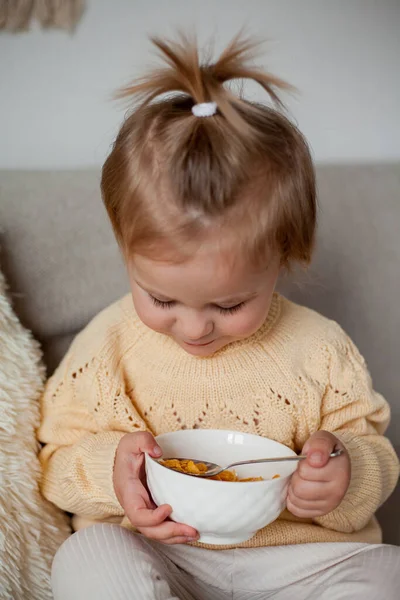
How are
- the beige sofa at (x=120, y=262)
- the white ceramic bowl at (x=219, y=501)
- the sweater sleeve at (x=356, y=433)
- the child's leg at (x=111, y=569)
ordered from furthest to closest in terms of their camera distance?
the beige sofa at (x=120, y=262)
the sweater sleeve at (x=356, y=433)
the child's leg at (x=111, y=569)
the white ceramic bowl at (x=219, y=501)

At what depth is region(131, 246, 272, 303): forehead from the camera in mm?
785

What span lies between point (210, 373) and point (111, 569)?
292mm

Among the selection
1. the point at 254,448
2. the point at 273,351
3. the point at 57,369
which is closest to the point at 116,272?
the point at 57,369

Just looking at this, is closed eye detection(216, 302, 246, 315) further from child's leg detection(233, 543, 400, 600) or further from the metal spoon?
child's leg detection(233, 543, 400, 600)

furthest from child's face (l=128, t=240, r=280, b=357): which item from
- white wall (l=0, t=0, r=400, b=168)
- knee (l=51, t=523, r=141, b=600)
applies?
white wall (l=0, t=0, r=400, b=168)

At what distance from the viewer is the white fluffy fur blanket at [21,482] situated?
2.95ft

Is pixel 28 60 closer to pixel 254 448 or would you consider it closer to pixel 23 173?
pixel 23 173

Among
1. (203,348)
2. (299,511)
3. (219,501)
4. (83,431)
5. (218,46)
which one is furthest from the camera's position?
(218,46)

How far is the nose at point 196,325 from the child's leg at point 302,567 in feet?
1.04

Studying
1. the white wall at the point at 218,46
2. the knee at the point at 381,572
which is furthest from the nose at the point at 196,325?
the white wall at the point at 218,46

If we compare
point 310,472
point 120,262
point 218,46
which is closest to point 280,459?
point 310,472

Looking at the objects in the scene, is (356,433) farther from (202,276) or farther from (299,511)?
(202,276)

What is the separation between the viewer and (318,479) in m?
0.82

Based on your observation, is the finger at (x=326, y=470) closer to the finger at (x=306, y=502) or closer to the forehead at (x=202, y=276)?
the finger at (x=306, y=502)
